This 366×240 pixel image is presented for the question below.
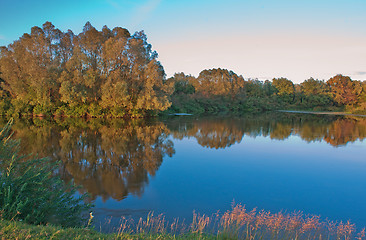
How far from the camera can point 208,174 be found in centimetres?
1008

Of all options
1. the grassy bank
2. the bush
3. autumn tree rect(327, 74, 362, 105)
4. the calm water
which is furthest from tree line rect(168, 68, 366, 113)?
the bush

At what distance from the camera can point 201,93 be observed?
2552 inches

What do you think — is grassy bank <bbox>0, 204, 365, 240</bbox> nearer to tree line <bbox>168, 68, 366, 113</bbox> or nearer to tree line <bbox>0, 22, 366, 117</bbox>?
tree line <bbox>0, 22, 366, 117</bbox>

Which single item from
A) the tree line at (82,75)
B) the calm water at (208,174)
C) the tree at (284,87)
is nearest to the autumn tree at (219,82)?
the tree at (284,87)

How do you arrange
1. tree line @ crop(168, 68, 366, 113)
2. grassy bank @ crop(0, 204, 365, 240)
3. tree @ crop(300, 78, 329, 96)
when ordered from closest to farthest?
grassy bank @ crop(0, 204, 365, 240) < tree line @ crop(168, 68, 366, 113) < tree @ crop(300, 78, 329, 96)

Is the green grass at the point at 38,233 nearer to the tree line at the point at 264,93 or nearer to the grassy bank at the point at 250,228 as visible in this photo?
the grassy bank at the point at 250,228

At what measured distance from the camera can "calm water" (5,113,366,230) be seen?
23.0 feet

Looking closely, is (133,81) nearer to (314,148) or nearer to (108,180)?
(314,148)

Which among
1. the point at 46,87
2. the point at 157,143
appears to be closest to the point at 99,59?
the point at 46,87

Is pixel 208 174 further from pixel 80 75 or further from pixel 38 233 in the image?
pixel 80 75

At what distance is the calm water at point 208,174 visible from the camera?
7004mm

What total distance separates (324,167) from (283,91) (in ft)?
245

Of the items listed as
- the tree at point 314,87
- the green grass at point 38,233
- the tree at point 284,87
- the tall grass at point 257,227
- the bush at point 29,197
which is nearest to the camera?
the green grass at point 38,233

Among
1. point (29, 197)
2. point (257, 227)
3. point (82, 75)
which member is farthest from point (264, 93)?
point (29, 197)
